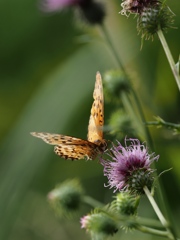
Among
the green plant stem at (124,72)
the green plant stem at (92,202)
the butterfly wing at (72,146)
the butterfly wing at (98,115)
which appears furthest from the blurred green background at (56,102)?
the green plant stem at (92,202)

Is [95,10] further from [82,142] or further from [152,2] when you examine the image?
[82,142]

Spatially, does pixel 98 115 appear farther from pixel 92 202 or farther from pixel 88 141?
pixel 92 202

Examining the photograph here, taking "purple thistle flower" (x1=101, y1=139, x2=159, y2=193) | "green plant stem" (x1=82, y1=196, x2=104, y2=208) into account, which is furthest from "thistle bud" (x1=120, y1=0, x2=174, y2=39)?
"green plant stem" (x1=82, y1=196, x2=104, y2=208)

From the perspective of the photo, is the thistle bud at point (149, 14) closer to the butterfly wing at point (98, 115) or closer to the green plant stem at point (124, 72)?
the green plant stem at point (124, 72)

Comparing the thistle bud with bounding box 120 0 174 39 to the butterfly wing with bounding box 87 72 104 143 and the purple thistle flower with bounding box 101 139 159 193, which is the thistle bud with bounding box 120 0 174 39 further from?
the purple thistle flower with bounding box 101 139 159 193

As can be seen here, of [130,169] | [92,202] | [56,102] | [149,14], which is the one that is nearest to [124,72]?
[149,14]

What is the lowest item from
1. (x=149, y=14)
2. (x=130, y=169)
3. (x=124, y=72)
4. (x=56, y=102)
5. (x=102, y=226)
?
(x=102, y=226)

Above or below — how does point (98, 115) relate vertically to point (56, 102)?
below
